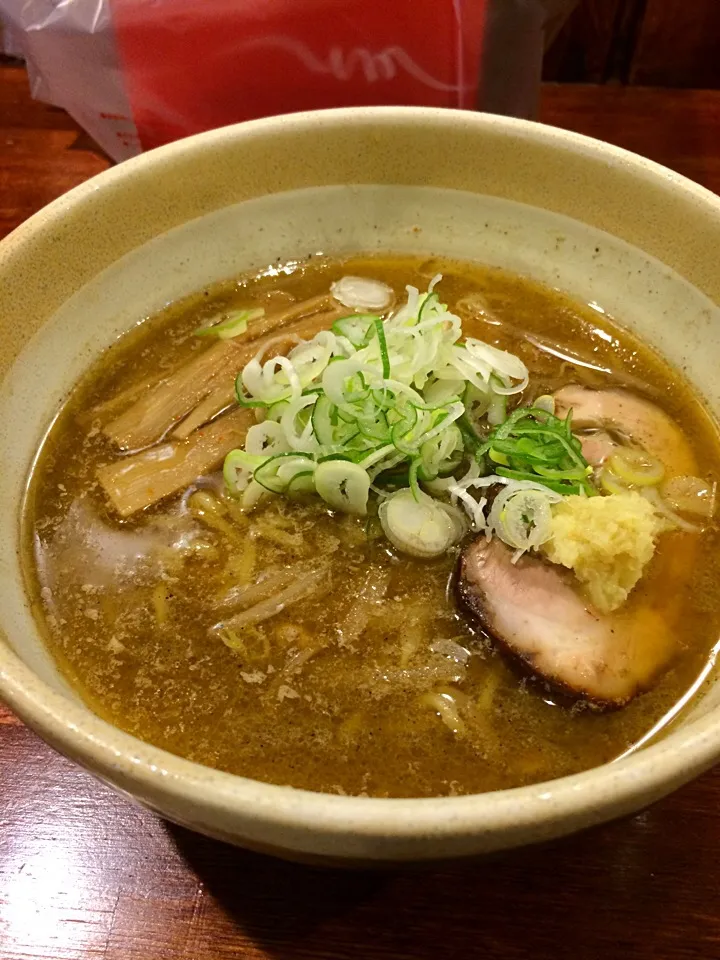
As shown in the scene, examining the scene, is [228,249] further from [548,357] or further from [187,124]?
[548,357]

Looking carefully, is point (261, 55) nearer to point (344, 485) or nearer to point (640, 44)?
point (344, 485)

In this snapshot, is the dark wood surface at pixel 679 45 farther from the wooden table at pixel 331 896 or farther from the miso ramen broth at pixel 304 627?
the wooden table at pixel 331 896

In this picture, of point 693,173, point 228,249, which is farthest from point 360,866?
point 693,173

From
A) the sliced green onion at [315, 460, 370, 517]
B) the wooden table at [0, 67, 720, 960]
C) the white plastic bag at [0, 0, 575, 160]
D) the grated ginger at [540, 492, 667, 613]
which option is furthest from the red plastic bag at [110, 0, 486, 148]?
the wooden table at [0, 67, 720, 960]

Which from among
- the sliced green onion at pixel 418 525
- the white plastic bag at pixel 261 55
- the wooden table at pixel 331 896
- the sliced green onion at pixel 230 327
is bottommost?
the wooden table at pixel 331 896

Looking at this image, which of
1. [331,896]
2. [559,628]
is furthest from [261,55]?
[331,896]

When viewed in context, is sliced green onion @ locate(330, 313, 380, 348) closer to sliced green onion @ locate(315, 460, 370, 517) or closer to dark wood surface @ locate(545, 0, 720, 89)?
sliced green onion @ locate(315, 460, 370, 517)

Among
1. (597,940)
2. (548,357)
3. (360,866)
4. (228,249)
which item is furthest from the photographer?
(228,249)

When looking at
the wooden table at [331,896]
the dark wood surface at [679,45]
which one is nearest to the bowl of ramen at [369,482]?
the wooden table at [331,896]
